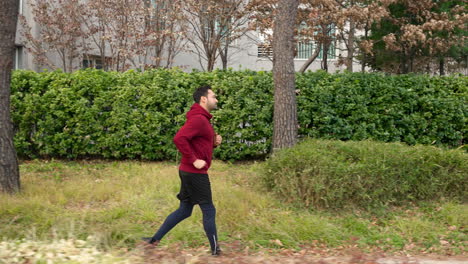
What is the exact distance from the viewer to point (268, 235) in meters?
5.80

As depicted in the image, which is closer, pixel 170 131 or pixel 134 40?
pixel 170 131

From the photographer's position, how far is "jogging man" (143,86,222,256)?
4.73 meters

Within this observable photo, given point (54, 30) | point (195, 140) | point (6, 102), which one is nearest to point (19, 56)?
point (54, 30)

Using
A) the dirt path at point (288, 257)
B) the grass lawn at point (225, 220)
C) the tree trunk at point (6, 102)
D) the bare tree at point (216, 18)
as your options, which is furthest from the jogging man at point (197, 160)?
the bare tree at point (216, 18)

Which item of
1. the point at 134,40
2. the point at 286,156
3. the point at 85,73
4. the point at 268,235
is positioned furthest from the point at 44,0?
the point at 268,235

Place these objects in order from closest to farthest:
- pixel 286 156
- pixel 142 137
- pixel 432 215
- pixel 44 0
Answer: pixel 432 215
pixel 286 156
pixel 142 137
pixel 44 0

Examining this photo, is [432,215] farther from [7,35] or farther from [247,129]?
[7,35]

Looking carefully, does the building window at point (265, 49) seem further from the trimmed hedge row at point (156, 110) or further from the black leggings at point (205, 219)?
the black leggings at point (205, 219)

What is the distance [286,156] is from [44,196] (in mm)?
3744

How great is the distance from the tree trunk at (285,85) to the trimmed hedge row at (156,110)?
3.67 ft

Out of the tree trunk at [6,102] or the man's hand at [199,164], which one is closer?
the man's hand at [199,164]

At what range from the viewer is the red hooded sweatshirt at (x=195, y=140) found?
4.71 m

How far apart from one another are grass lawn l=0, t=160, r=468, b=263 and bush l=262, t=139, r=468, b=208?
19 cm

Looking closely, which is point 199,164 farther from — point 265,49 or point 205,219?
point 265,49
